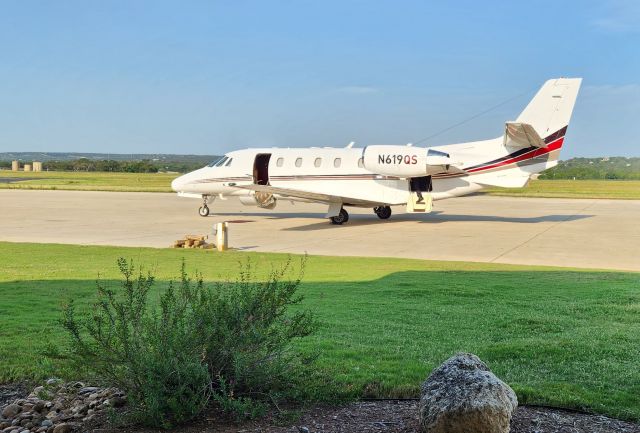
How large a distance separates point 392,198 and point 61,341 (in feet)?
66.6

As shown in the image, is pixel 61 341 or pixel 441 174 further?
pixel 441 174

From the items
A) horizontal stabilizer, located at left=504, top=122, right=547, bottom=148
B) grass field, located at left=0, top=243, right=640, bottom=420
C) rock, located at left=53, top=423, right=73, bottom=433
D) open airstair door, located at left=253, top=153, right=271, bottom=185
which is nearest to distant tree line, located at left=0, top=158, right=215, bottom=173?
open airstair door, located at left=253, top=153, right=271, bottom=185

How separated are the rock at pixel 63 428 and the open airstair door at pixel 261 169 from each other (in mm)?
24426

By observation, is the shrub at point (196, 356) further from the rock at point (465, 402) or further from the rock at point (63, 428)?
the rock at point (465, 402)

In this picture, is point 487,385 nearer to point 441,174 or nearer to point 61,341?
point 61,341

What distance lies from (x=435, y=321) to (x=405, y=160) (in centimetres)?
1725

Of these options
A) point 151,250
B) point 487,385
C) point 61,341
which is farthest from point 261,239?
point 487,385

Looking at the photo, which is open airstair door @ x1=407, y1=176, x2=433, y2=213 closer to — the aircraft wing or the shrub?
the aircraft wing

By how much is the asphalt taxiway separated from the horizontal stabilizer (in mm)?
3209

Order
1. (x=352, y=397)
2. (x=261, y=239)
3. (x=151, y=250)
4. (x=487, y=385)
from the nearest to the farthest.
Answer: (x=487, y=385)
(x=352, y=397)
(x=151, y=250)
(x=261, y=239)

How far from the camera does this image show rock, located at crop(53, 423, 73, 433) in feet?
19.1

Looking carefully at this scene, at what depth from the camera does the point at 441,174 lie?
27344 mm

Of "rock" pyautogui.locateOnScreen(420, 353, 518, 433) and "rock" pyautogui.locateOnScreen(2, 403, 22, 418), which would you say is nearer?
"rock" pyautogui.locateOnScreen(420, 353, 518, 433)

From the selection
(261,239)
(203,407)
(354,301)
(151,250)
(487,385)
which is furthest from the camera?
(261,239)
